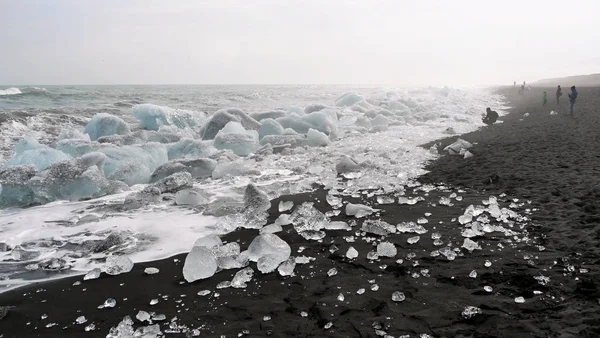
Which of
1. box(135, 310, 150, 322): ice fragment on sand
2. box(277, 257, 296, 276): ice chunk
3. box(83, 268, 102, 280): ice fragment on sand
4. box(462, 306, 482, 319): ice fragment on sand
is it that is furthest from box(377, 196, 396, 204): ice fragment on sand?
box(83, 268, 102, 280): ice fragment on sand

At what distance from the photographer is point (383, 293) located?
263 cm

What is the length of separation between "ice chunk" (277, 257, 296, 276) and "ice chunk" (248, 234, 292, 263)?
11cm

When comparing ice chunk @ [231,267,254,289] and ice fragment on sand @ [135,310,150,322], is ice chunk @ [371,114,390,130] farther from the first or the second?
ice fragment on sand @ [135,310,150,322]

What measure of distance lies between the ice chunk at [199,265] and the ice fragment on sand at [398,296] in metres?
1.55

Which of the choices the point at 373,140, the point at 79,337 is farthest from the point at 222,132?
the point at 79,337

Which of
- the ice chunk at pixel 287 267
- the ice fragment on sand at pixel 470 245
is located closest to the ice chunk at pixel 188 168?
the ice chunk at pixel 287 267

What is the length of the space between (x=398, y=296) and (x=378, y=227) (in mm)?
1331

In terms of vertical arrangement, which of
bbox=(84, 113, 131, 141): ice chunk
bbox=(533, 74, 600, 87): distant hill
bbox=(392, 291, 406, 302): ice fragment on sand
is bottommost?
bbox=(392, 291, 406, 302): ice fragment on sand

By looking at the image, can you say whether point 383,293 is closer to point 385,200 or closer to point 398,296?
point 398,296

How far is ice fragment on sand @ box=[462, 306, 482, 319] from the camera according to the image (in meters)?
2.29

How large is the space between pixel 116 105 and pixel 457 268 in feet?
73.5

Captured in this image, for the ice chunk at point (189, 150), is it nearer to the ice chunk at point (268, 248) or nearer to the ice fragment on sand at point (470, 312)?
the ice chunk at point (268, 248)

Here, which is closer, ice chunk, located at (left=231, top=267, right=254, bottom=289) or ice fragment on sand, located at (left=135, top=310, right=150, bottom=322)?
ice fragment on sand, located at (left=135, top=310, right=150, bottom=322)

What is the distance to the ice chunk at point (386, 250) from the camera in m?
3.26
